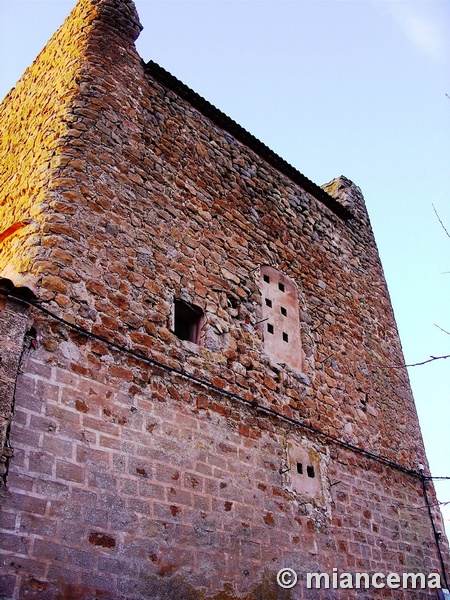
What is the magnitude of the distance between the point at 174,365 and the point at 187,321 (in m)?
0.71

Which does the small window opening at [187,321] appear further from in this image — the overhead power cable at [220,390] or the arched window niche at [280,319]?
the arched window niche at [280,319]

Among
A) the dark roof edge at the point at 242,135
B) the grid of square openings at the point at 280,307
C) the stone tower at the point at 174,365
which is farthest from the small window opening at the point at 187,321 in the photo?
the dark roof edge at the point at 242,135

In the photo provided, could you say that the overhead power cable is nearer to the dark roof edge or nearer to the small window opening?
the small window opening

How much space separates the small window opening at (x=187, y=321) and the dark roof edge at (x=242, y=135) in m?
2.81

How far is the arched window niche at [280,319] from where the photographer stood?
6.34 m

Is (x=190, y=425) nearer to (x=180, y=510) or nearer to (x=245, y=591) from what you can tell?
(x=180, y=510)

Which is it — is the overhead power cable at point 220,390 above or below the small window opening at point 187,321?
below

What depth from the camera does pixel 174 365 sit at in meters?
5.10

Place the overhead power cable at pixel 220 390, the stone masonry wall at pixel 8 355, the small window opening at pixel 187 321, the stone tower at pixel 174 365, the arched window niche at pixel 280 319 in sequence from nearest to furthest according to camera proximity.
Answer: the stone masonry wall at pixel 8 355
the stone tower at pixel 174 365
the overhead power cable at pixel 220 390
the small window opening at pixel 187 321
the arched window niche at pixel 280 319

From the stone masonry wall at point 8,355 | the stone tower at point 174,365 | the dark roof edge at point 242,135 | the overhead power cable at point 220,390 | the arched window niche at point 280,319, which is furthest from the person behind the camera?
the dark roof edge at point 242,135

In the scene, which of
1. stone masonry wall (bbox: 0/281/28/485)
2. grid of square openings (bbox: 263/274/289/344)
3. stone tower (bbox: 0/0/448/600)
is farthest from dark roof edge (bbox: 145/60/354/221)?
stone masonry wall (bbox: 0/281/28/485)

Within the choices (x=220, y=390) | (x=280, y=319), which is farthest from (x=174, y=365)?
(x=280, y=319)

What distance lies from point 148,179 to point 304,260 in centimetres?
247

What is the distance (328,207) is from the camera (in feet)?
29.0
